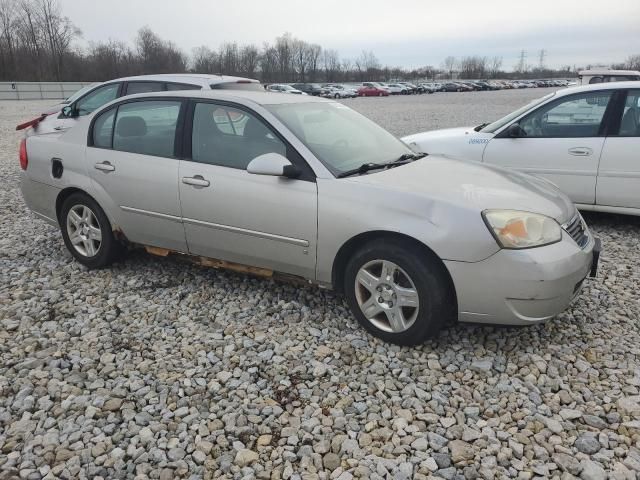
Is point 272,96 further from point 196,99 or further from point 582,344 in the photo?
point 582,344

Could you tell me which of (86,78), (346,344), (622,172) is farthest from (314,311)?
(86,78)

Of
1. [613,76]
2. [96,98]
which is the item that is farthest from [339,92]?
[96,98]

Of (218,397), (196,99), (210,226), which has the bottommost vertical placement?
(218,397)

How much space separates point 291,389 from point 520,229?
1.63 metres

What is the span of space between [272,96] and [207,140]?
690mm

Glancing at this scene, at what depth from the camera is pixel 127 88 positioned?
26.0 ft

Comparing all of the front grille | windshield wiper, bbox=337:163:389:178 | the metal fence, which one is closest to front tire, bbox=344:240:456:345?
windshield wiper, bbox=337:163:389:178

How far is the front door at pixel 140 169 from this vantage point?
416 centimetres

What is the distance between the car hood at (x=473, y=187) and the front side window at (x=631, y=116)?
2201 millimetres

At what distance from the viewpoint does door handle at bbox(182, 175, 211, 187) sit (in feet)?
12.9

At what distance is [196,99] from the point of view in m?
4.15

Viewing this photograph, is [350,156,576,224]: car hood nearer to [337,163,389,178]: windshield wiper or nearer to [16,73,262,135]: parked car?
[337,163,389,178]: windshield wiper

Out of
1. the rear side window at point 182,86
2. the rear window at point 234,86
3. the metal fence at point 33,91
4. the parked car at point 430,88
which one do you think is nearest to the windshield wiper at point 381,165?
the rear window at point 234,86

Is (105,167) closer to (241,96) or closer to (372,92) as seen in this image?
(241,96)
